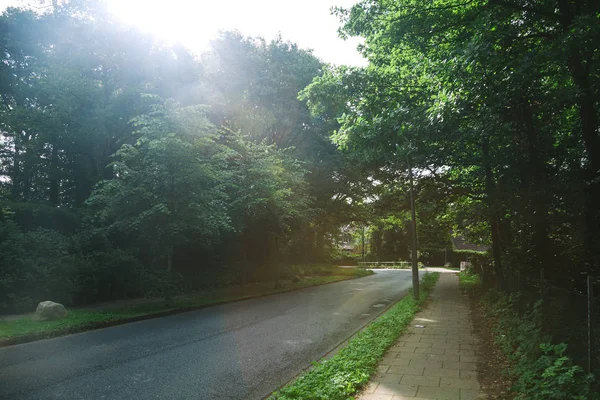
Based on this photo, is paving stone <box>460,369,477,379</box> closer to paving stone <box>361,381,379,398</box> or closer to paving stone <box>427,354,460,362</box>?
paving stone <box>427,354,460,362</box>

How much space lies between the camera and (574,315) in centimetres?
593

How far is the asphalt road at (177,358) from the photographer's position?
5473mm

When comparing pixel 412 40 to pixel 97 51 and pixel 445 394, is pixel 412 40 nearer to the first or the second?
pixel 445 394

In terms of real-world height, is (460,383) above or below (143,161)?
below

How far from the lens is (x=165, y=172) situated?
486 inches

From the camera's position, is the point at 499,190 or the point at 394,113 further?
the point at 499,190

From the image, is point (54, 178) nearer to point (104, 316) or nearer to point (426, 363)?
point (104, 316)

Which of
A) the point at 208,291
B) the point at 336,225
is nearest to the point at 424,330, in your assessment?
the point at 208,291

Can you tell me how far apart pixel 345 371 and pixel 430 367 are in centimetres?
143

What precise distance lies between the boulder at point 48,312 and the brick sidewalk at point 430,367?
869cm

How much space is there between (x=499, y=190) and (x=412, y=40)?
536cm

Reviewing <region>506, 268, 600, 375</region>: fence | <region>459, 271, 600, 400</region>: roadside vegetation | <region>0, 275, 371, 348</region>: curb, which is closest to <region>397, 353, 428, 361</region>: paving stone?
<region>459, 271, 600, 400</region>: roadside vegetation

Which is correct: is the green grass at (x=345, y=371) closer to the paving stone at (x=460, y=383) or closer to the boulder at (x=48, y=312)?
the paving stone at (x=460, y=383)

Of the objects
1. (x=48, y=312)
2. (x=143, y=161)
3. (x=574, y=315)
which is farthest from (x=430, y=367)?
(x=143, y=161)
